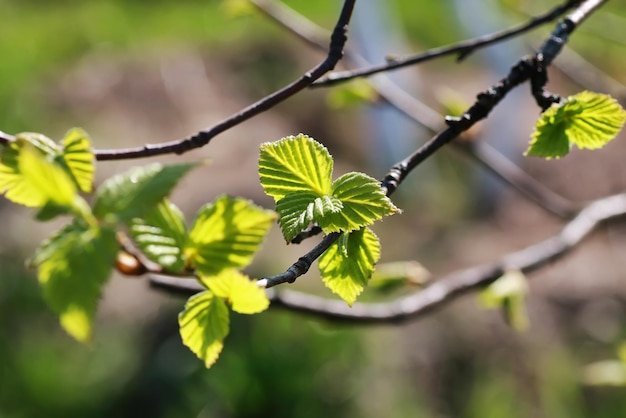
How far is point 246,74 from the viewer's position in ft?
13.6

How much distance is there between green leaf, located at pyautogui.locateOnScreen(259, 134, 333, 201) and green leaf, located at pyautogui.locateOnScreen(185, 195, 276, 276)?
0.05 meters

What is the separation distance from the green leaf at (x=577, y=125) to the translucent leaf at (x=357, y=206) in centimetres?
11

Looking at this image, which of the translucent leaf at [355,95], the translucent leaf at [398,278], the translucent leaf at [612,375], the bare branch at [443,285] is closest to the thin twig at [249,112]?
the bare branch at [443,285]

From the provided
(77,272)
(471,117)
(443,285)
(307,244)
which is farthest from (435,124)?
(307,244)

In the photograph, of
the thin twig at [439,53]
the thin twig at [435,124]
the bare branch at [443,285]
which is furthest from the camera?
the thin twig at [435,124]

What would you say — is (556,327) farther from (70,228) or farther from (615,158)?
(70,228)

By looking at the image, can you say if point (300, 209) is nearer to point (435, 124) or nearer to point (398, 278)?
point (398, 278)

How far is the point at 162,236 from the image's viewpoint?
39 cm

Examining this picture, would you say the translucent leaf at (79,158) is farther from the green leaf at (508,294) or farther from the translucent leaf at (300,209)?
the green leaf at (508,294)

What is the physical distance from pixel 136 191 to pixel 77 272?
0.06 meters

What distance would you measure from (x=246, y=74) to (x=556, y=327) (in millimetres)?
2426

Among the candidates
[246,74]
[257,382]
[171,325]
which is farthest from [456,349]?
[246,74]

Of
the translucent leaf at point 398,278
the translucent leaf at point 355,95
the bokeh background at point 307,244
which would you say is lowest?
the bokeh background at point 307,244

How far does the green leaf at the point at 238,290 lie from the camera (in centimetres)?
37
